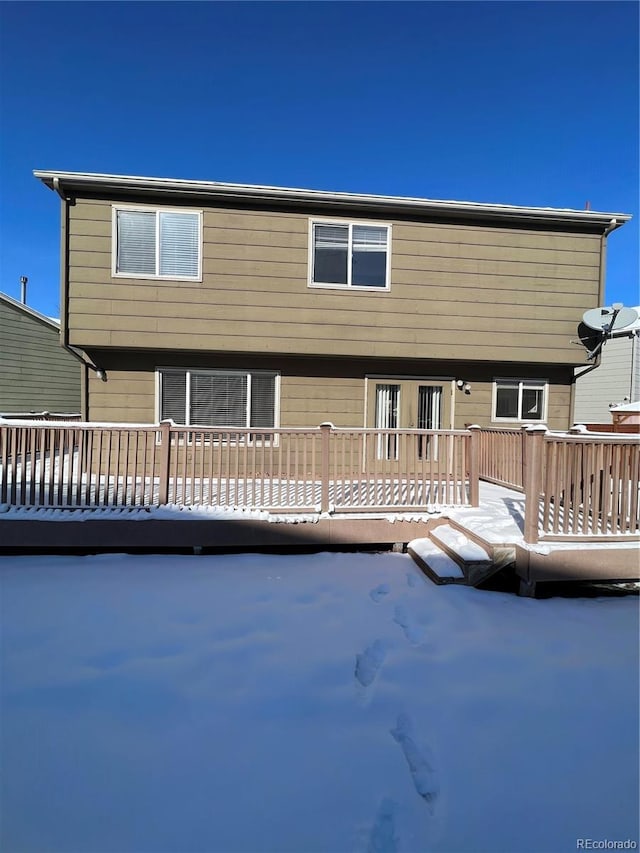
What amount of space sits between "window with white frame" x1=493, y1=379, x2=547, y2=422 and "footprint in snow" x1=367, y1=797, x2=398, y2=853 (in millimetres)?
7008

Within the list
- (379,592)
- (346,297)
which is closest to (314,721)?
(379,592)

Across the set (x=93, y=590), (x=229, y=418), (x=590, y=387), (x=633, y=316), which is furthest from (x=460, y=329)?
(x=590, y=387)

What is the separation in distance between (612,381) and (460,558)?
15680 millimetres

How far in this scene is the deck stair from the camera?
12.8 feet

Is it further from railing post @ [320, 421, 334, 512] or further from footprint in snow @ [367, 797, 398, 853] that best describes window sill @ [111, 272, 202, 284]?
footprint in snow @ [367, 797, 398, 853]

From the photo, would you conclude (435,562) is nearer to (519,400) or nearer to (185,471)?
(185,471)

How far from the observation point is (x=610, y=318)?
22.9ft

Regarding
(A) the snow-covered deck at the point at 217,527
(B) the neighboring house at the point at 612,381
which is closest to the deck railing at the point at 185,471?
(A) the snow-covered deck at the point at 217,527

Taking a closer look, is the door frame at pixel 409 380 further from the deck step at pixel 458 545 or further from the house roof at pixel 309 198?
the deck step at pixel 458 545

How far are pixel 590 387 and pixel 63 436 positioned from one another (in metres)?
18.4

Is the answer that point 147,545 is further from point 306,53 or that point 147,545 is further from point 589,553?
point 306,53

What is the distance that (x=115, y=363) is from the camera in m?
7.07

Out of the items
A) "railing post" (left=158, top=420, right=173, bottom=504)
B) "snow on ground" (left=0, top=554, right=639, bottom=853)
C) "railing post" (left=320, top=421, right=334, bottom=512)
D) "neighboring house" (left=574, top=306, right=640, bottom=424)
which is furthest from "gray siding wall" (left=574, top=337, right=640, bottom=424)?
"railing post" (left=158, top=420, right=173, bottom=504)

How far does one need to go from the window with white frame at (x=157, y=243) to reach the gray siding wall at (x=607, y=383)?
14.7 metres
